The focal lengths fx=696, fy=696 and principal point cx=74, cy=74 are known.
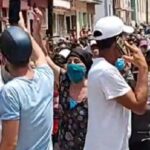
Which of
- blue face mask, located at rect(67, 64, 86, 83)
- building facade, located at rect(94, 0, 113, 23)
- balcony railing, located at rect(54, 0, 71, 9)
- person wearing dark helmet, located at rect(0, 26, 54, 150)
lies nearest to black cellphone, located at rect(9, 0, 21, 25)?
person wearing dark helmet, located at rect(0, 26, 54, 150)

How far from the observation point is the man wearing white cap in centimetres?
429

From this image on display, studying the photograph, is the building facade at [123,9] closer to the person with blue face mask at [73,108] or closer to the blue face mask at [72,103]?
the person with blue face mask at [73,108]

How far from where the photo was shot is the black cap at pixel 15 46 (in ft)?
12.4

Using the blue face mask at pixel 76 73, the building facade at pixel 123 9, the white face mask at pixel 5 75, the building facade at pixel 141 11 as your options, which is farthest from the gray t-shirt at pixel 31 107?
the building facade at pixel 141 11

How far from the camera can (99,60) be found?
4.40 m

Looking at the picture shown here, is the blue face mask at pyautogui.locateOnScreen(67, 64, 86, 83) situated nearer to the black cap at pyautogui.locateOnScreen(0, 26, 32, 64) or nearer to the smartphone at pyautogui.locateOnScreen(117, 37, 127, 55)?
the smartphone at pyautogui.locateOnScreen(117, 37, 127, 55)

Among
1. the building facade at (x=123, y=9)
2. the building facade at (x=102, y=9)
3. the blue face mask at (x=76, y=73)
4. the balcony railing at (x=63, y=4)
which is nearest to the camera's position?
the blue face mask at (x=76, y=73)

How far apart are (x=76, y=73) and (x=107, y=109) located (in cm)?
156

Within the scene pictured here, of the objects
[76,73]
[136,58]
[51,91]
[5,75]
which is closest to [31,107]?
[51,91]

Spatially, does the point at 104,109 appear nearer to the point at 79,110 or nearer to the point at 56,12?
the point at 79,110

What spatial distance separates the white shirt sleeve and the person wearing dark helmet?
416mm

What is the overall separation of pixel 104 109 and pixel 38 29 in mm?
882

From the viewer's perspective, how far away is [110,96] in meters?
4.29

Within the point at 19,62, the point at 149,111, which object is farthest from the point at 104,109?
the point at 149,111
